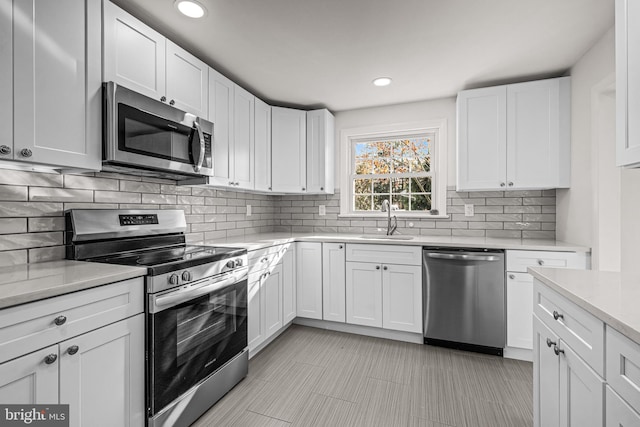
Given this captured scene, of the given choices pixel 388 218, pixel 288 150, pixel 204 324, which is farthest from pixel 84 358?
pixel 388 218

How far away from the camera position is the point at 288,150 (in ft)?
10.9

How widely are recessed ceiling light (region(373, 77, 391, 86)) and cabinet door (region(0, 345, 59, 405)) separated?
284 cm

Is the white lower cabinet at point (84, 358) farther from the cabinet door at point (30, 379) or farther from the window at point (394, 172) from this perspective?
the window at point (394, 172)

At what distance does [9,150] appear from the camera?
121 centimetres

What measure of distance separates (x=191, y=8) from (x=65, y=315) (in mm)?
1724

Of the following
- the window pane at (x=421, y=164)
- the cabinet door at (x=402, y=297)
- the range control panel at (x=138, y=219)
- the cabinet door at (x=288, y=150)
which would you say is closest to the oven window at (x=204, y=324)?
the range control panel at (x=138, y=219)

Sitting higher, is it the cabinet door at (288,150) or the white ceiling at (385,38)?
the white ceiling at (385,38)

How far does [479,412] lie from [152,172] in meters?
2.55

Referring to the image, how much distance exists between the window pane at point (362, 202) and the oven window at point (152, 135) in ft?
6.93

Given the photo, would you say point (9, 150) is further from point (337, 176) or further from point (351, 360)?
point (337, 176)

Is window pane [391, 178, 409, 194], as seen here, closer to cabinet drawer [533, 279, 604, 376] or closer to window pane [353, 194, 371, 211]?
window pane [353, 194, 371, 211]

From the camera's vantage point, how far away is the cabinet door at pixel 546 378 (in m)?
1.22

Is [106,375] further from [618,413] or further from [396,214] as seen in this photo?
[396,214]

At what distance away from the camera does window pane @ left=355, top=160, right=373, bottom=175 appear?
Answer: 363cm
